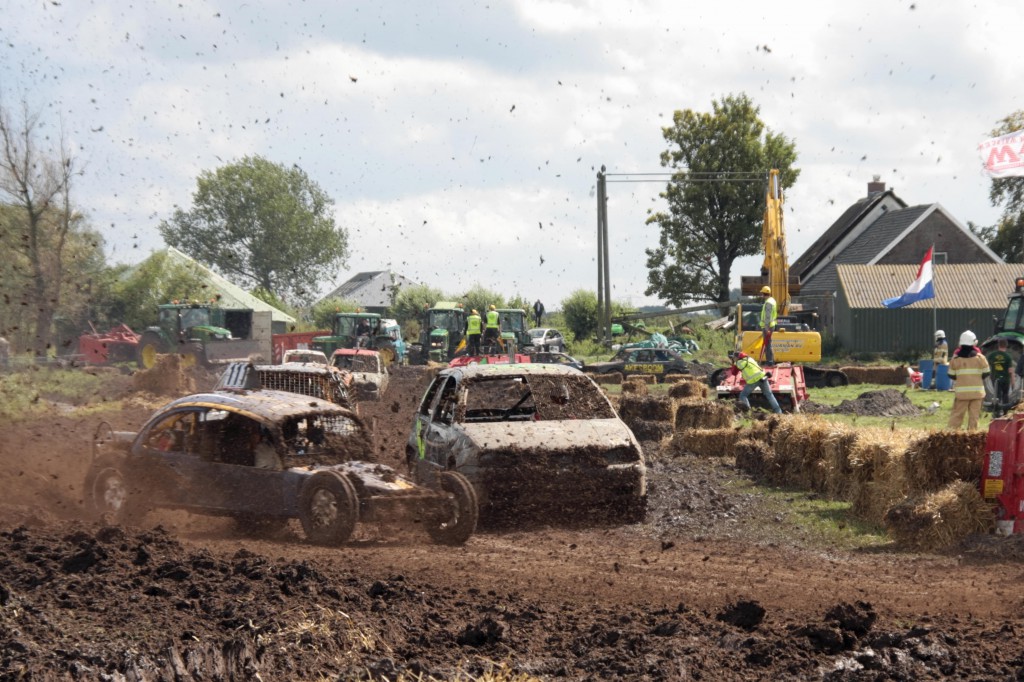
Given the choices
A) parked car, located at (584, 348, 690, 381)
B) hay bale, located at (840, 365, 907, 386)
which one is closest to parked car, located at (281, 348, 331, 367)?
parked car, located at (584, 348, 690, 381)

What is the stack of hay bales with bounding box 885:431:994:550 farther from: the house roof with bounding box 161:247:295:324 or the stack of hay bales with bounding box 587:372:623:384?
the house roof with bounding box 161:247:295:324

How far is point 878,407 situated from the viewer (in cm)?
→ 2262

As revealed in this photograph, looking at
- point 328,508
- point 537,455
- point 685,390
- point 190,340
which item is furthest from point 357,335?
point 328,508

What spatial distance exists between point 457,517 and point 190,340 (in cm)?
3007

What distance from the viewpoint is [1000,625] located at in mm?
7129

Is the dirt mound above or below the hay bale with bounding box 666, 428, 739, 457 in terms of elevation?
above

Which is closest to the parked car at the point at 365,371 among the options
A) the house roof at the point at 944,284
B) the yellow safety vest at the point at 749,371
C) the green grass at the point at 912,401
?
the yellow safety vest at the point at 749,371

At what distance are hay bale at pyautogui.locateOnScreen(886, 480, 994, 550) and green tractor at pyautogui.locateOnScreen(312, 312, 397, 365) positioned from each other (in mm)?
30792

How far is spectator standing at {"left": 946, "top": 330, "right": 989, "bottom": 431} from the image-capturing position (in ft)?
54.7

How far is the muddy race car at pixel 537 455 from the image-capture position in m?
10.6

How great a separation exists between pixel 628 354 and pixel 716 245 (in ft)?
101

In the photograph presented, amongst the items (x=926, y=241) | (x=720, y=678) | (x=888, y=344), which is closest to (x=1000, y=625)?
(x=720, y=678)

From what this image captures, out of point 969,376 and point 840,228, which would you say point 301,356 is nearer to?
point 969,376

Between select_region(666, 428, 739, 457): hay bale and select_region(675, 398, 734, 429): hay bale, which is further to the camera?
select_region(675, 398, 734, 429): hay bale
